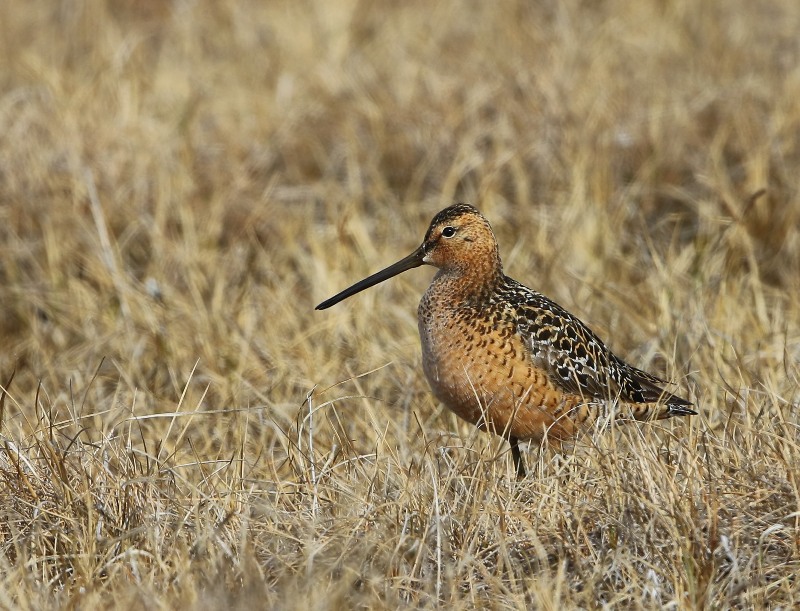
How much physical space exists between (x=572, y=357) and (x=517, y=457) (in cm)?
32

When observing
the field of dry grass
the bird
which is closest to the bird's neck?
the bird

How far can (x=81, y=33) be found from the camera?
7.76m

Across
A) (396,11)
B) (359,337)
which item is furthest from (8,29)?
(359,337)

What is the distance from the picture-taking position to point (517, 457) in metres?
3.70

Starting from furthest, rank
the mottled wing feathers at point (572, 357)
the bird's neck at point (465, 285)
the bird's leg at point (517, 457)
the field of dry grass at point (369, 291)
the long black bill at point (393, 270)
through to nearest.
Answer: the long black bill at point (393, 270) < the bird's neck at point (465, 285) < the mottled wing feathers at point (572, 357) < the bird's leg at point (517, 457) < the field of dry grass at point (369, 291)

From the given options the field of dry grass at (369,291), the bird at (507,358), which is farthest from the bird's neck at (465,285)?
the field of dry grass at (369,291)

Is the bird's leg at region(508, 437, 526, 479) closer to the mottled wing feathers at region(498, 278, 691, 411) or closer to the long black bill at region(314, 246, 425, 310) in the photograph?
the mottled wing feathers at region(498, 278, 691, 411)

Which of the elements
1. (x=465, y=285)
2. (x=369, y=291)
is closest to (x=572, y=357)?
(x=465, y=285)

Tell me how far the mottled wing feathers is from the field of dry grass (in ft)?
0.46

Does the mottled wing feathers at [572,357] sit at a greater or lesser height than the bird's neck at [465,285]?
lesser

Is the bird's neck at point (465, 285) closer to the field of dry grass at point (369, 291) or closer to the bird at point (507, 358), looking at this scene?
the bird at point (507, 358)

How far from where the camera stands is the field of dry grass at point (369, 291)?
2.89 metres

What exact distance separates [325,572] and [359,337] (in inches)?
75.9

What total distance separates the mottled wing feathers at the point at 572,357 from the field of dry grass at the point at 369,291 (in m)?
0.14
